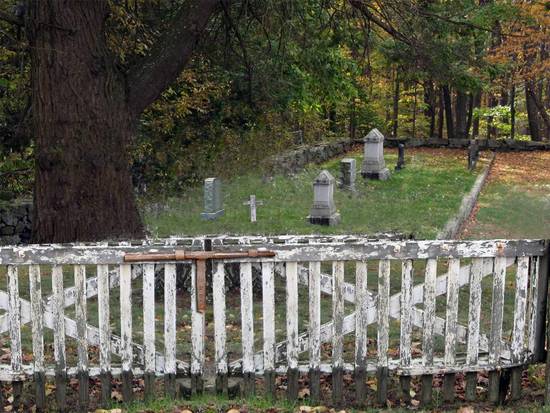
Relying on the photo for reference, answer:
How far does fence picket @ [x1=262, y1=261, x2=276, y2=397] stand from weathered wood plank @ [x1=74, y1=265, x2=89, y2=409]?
1213mm

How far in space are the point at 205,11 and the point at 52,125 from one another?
2.56 metres

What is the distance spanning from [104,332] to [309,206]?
1163cm

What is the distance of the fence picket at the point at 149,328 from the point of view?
5.03 metres

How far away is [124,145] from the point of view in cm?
1048

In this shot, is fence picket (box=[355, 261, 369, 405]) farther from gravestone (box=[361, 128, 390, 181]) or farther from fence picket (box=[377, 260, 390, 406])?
gravestone (box=[361, 128, 390, 181])

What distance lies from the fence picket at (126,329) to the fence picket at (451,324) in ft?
7.13

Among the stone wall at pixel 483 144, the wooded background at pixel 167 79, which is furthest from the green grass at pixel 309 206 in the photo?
the stone wall at pixel 483 144

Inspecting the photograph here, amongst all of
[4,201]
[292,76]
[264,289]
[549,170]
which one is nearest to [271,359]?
[264,289]

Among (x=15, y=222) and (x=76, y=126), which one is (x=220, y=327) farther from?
(x=15, y=222)

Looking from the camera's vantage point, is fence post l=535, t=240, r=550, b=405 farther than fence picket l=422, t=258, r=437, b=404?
Yes

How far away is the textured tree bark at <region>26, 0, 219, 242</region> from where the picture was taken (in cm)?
971

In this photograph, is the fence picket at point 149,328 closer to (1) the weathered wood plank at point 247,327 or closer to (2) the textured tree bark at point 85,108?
(1) the weathered wood plank at point 247,327

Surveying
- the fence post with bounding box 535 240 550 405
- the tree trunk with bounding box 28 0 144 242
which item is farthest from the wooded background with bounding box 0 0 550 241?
the fence post with bounding box 535 240 550 405

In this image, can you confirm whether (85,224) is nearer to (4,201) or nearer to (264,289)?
(4,201)
